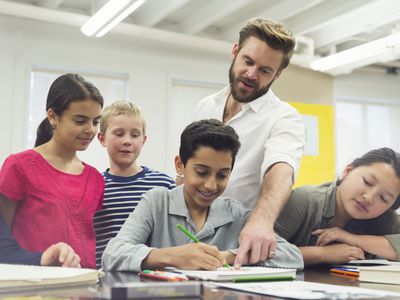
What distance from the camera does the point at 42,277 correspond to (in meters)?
0.75

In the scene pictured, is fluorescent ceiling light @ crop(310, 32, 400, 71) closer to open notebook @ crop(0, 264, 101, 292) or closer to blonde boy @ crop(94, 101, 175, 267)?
blonde boy @ crop(94, 101, 175, 267)

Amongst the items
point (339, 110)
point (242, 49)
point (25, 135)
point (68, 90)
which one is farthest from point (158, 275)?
point (339, 110)

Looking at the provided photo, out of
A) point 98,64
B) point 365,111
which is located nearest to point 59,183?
point 98,64

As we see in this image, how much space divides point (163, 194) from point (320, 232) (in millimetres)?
433

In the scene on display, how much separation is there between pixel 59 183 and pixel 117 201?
0.26m

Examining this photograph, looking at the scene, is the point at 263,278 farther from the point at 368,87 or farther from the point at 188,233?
the point at 368,87

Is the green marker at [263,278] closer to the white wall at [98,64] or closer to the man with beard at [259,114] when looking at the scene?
the man with beard at [259,114]

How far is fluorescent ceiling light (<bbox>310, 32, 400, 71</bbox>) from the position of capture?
4098 mm

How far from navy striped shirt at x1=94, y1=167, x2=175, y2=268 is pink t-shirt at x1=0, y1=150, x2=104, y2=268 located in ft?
0.36

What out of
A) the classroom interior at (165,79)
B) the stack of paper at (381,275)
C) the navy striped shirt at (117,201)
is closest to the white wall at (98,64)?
the classroom interior at (165,79)

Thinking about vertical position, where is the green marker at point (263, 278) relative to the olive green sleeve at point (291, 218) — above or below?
below

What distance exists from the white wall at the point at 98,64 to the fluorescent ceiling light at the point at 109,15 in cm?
38

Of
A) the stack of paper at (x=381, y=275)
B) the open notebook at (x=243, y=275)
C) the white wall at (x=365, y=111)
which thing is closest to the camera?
the open notebook at (x=243, y=275)

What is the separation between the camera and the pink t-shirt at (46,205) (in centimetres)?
128
